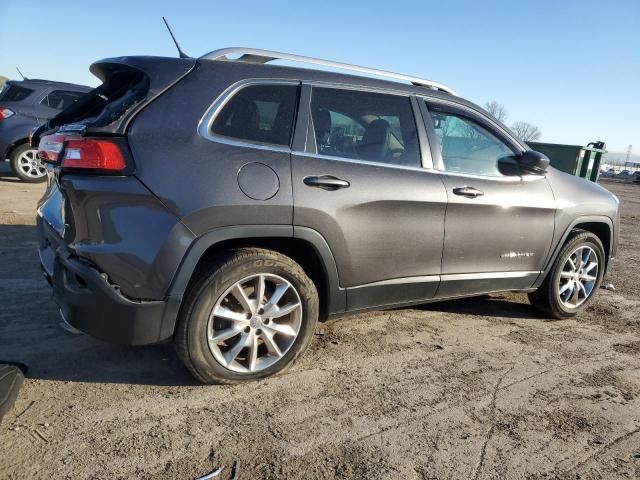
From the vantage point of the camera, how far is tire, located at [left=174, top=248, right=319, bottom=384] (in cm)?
272

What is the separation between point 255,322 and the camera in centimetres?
289

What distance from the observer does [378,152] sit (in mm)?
3305

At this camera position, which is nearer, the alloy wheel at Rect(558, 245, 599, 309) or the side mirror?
the side mirror

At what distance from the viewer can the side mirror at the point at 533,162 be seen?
152 inches

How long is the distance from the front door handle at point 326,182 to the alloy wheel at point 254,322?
1.90ft

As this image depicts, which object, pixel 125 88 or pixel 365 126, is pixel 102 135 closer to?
pixel 125 88

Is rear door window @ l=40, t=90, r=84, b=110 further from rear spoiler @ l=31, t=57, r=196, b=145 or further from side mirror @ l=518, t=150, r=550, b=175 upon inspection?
side mirror @ l=518, t=150, r=550, b=175

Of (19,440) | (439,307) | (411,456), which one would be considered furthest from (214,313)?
(439,307)

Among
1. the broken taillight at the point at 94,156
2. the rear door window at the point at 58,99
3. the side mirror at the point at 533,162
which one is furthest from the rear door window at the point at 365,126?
the rear door window at the point at 58,99

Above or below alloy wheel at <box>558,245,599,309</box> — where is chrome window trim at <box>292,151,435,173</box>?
above

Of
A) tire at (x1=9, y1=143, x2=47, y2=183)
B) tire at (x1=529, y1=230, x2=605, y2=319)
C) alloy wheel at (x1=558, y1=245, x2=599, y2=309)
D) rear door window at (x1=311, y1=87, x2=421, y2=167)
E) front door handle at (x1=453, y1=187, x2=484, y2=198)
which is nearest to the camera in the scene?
rear door window at (x1=311, y1=87, x2=421, y2=167)

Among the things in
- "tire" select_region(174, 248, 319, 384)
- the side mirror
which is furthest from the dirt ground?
the side mirror

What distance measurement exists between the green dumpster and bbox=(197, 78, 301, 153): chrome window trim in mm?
9855

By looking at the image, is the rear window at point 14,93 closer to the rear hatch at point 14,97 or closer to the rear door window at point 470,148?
the rear hatch at point 14,97
